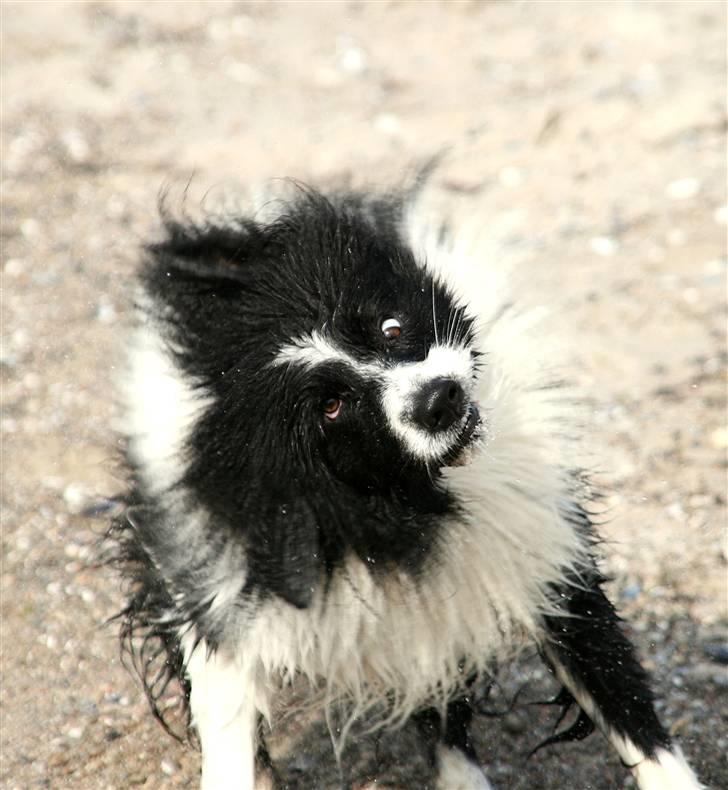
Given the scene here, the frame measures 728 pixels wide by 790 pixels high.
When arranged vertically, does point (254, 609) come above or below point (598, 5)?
below

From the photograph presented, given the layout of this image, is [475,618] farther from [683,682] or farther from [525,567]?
[683,682]

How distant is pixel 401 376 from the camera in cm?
290

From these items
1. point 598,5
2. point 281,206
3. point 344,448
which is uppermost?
point 598,5

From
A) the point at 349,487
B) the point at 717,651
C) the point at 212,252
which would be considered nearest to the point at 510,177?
the point at 717,651

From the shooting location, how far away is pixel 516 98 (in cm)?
791

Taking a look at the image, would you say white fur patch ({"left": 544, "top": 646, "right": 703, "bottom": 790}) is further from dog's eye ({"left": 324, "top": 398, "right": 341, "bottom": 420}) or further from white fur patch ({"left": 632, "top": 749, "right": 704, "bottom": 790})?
dog's eye ({"left": 324, "top": 398, "right": 341, "bottom": 420})

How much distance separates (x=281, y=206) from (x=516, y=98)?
Answer: 4876 millimetres

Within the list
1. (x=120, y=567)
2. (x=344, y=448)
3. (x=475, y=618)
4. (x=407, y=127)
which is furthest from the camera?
(x=407, y=127)

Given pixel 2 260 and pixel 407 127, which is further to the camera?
pixel 407 127

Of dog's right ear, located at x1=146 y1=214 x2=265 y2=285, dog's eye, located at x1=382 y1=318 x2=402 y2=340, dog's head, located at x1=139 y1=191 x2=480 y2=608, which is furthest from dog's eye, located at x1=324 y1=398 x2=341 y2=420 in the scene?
dog's right ear, located at x1=146 y1=214 x2=265 y2=285

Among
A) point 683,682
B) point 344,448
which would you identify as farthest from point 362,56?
point 344,448

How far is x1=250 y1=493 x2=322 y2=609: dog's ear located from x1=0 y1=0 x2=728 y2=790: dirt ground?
0.87 m

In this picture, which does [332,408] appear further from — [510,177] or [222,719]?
[510,177]

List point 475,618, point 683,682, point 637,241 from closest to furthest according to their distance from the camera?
point 475,618 → point 683,682 → point 637,241
